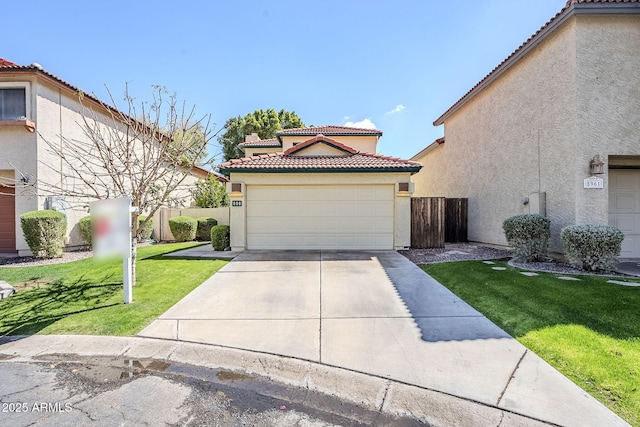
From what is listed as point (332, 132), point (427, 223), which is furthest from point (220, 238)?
point (332, 132)

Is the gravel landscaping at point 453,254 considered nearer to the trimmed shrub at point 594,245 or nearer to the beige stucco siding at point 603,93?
the trimmed shrub at point 594,245

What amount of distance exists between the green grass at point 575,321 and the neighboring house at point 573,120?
10.4ft

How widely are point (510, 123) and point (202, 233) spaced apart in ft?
48.5

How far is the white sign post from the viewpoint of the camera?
17.8 ft

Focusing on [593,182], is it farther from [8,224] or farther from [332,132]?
[8,224]

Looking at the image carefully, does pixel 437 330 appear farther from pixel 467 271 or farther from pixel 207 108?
pixel 207 108

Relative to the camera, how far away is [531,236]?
8.79 meters

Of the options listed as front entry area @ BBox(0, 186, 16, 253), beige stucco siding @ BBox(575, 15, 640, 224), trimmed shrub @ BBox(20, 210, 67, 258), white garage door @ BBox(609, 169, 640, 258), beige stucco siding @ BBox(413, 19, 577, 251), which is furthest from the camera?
front entry area @ BBox(0, 186, 16, 253)

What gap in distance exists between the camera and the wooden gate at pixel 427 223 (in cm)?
1198

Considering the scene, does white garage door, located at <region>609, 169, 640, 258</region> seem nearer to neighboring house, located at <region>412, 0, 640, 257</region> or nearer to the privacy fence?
neighboring house, located at <region>412, 0, 640, 257</region>

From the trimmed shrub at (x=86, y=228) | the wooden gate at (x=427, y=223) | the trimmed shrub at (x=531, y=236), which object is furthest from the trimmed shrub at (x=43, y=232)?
the trimmed shrub at (x=531, y=236)

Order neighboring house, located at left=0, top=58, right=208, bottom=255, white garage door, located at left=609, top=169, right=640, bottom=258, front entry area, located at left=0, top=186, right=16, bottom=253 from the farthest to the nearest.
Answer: front entry area, located at left=0, top=186, right=16, bottom=253
neighboring house, located at left=0, top=58, right=208, bottom=255
white garage door, located at left=609, top=169, right=640, bottom=258

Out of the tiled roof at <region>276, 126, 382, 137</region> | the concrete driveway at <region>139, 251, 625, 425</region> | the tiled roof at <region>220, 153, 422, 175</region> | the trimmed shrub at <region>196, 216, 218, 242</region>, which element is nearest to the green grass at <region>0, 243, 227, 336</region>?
the concrete driveway at <region>139, 251, 625, 425</region>

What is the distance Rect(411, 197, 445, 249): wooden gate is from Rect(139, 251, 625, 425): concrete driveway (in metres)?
4.54
